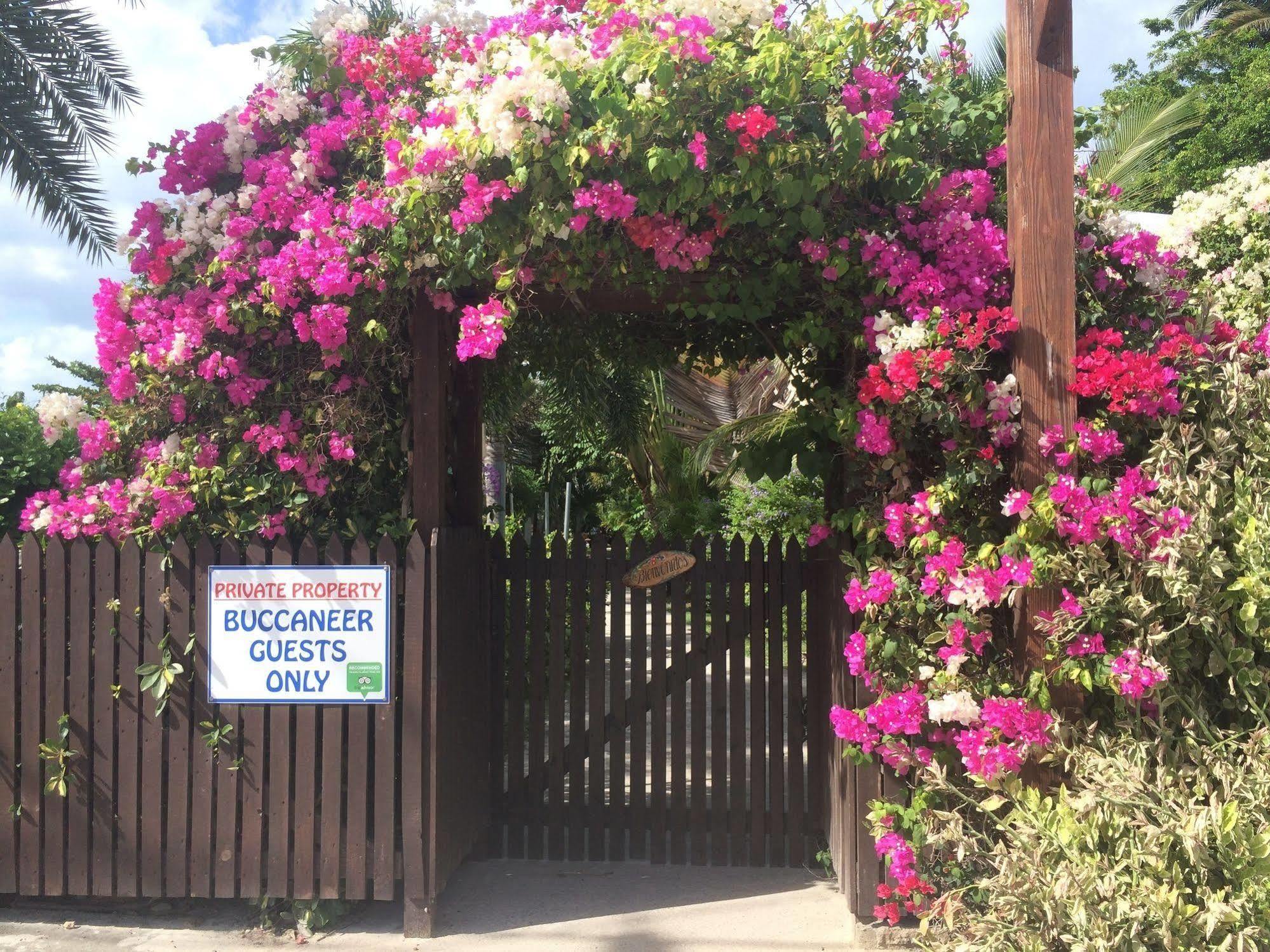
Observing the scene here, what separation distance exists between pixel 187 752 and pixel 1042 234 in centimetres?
404

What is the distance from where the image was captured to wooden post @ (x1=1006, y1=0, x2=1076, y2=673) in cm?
346

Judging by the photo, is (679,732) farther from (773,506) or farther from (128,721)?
(773,506)

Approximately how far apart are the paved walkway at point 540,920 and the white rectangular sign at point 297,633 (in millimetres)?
998

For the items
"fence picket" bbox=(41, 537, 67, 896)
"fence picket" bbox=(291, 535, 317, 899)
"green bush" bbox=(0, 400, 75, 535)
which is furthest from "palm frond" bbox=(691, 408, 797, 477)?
"green bush" bbox=(0, 400, 75, 535)

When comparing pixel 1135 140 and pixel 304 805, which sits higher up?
pixel 1135 140

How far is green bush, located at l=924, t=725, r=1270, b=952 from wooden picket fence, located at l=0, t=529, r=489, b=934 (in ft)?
7.16

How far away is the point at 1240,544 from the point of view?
3.14 m

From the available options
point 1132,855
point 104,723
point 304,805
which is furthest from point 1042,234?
point 104,723

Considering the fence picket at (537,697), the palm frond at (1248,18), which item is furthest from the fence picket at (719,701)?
the palm frond at (1248,18)

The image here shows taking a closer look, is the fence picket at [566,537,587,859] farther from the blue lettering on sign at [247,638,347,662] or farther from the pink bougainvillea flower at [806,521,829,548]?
the pink bougainvillea flower at [806,521,829,548]

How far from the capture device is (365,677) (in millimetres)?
3898

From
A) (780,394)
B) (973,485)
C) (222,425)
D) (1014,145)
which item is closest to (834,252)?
(1014,145)

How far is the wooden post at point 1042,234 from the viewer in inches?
136

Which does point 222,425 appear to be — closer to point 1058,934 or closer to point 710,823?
point 710,823
